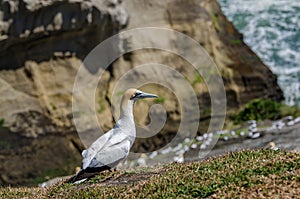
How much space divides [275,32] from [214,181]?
27.1 meters

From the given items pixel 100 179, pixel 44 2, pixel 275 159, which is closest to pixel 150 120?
pixel 44 2

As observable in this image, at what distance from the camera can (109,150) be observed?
42.0ft

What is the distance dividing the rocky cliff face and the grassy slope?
A: 984 cm

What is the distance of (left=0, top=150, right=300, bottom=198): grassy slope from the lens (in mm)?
10055

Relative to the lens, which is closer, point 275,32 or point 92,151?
point 92,151

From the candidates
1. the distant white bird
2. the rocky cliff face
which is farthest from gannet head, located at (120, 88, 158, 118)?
the rocky cliff face

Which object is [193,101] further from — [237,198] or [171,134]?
[237,198]

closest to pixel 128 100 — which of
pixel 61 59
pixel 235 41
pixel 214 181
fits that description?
pixel 214 181

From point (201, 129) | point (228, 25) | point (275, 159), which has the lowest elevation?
point (201, 129)

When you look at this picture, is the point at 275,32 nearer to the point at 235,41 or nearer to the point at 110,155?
the point at 235,41

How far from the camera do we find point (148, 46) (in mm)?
25188

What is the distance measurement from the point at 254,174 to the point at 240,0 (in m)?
31.6

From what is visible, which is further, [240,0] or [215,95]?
[240,0]

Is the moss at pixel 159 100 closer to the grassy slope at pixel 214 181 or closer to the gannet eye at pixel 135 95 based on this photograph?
the gannet eye at pixel 135 95
